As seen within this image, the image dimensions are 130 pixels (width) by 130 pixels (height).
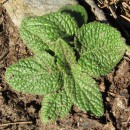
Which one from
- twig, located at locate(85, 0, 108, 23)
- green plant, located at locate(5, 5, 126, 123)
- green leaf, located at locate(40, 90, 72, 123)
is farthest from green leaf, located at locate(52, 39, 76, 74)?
twig, located at locate(85, 0, 108, 23)

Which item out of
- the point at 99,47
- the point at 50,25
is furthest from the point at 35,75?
the point at 99,47

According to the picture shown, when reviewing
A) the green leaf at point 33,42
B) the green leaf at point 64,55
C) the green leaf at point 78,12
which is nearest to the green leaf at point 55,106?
the green leaf at point 64,55

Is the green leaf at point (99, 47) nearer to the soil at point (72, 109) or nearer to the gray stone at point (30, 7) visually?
the soil at point (72, 109)

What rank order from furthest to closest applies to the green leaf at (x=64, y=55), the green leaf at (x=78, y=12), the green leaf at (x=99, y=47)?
the green leaf at (x=78, y=12)
the green leaf at (x=99, y=47)
the green leaf at (x=64, y=55)

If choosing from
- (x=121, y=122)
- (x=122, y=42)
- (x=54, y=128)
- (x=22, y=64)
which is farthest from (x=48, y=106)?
(x=122, y=42)

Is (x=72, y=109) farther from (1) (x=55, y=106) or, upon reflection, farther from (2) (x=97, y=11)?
(2) (x=97, y=11)

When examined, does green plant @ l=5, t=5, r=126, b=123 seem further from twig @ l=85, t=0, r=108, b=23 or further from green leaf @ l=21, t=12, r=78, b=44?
twig @ l=85, t=0, r=108, b=23

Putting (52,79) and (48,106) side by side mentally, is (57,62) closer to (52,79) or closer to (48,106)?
(52,79)
